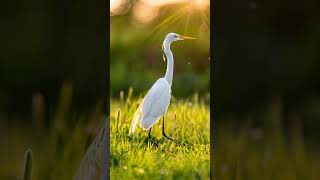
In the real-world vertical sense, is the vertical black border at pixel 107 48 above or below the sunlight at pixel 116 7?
below

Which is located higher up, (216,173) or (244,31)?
(244,31)

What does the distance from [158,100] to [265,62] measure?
0.71 m

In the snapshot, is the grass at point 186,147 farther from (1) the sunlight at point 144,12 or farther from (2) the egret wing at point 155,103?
(1) the sunlight at point 144,12

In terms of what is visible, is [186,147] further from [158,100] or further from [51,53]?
[51,53]

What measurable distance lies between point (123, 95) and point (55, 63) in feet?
1.52

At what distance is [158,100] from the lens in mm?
3389

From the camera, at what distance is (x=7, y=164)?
328cm

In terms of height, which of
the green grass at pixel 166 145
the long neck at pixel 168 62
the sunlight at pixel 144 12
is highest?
the sunlight at pixel 144 12

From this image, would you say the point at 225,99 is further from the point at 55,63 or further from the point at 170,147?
the point at 55,63

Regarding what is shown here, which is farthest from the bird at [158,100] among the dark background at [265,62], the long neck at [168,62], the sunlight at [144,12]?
the dark background at [265,62]

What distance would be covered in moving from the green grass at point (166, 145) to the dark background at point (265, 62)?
0.15 meters

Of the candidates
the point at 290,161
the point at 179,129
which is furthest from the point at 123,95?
the point at 290,161

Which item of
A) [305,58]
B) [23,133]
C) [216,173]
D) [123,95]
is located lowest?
[216,173]

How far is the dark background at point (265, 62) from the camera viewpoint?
339 centimetres
